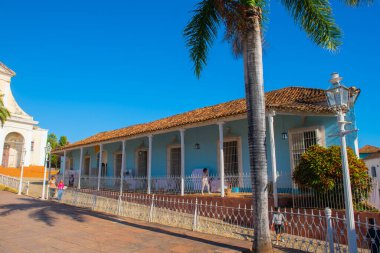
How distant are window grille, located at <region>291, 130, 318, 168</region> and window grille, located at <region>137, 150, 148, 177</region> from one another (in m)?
8.81

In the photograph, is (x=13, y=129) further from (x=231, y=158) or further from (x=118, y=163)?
Result: (x=231, y=158)

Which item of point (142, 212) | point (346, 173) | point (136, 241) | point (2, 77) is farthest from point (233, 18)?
point (2, 77)

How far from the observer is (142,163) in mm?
17234

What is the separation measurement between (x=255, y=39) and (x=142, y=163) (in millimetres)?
12370

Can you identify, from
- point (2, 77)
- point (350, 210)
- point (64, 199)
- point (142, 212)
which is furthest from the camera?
point (2, 77)

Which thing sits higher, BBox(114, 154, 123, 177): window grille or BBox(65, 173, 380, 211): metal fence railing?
BBox(114, 154, 123, 177): window grille

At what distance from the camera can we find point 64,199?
46.3 ft

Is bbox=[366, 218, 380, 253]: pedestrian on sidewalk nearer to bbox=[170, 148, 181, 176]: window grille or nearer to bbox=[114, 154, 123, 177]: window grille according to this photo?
bbox=[170, 148, 181, 176]: window grille

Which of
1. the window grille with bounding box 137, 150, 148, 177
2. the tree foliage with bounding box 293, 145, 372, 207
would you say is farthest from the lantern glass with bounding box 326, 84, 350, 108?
the window grille with bounding box 137, 150, 148, 177

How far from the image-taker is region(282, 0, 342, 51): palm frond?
7.19 m

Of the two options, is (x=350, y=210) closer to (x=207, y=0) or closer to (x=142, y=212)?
(x=207, y=0)

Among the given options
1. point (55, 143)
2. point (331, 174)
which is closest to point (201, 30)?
point (331, 174)

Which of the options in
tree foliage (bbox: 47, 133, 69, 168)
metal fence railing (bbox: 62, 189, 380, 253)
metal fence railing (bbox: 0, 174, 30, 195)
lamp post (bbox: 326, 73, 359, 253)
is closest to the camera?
lamp post (bbox: 326, 73, 359, 253)

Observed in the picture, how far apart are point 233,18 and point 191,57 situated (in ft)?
5.66
